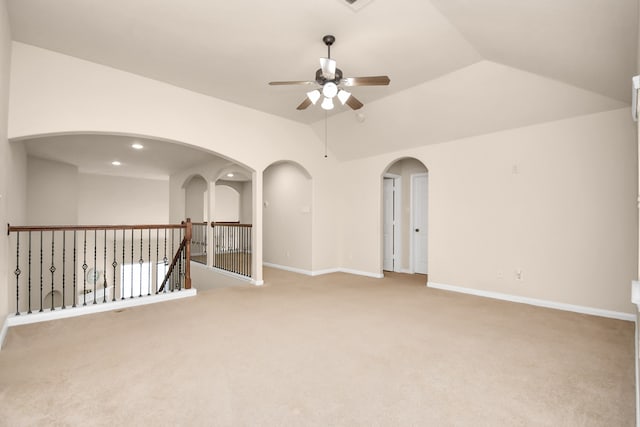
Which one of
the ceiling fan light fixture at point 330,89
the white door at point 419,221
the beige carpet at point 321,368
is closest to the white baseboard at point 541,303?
the beige carpet at point 321,368

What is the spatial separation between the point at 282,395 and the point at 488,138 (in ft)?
14.7

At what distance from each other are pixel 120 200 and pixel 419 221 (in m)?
9.91

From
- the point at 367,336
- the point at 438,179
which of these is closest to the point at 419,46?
the point at 438,179

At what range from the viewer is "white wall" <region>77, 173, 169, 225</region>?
33.3ft

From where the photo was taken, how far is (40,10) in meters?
2.84

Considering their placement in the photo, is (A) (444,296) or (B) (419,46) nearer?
(B) (419,46)

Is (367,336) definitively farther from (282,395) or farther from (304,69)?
(304,69)

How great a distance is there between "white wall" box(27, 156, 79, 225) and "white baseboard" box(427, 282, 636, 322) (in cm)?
899

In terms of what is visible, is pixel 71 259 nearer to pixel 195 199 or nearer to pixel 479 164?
pixel 195 199

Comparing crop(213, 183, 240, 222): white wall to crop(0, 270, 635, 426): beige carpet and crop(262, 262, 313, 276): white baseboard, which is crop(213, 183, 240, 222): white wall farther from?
crop(0, 270, 635, 426): beige carpet

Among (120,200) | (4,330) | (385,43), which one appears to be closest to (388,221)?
(385,43)

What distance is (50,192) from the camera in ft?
25.9

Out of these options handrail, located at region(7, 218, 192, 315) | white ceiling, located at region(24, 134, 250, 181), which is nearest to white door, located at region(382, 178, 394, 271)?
white ceiling, located at region(24, 134, 250, 181)

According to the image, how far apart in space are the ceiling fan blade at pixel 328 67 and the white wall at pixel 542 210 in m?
2.87
